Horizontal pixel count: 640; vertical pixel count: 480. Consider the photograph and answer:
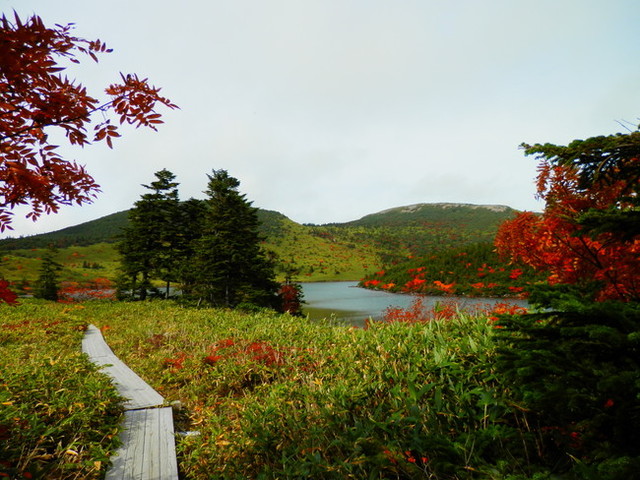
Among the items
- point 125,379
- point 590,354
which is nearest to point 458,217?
point 125,379

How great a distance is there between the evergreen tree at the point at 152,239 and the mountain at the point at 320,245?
1101 inches

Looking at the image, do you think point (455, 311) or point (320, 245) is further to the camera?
point (320, 245)

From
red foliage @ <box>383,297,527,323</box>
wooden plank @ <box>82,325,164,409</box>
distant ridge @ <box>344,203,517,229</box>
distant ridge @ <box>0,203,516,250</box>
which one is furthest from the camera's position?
distant ridge @ <box>344,203,517,229</box>

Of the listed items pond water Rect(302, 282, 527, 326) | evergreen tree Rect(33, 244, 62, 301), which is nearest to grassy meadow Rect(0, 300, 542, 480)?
pond water Rect(302, 282, 527, 326)

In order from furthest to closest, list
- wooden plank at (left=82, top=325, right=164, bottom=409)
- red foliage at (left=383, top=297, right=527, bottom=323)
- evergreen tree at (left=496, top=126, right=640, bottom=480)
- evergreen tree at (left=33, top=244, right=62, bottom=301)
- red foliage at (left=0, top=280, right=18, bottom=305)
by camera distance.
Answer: evergreen tree at (left=33, top=244, right=62, bottom=301), red foliage at (left=383, top=297, right=527, bottom=323), wooden plank at (left=82, top=325, right=164, bottom=409), red foliage at (left=0, top=280, right=18, bottom=305), evergreen tree at (left=496, top=126, right=640, bottom=480)

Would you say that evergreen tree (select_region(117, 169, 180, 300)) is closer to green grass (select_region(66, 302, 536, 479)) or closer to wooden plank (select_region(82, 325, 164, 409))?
wooden plank (select_region(82, 325, 164, 409))

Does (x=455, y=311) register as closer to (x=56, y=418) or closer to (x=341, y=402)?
(x=341, y=402)

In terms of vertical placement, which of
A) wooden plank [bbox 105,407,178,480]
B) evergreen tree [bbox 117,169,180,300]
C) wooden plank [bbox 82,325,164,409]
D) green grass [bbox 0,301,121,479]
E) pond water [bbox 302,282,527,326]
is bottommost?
pond water [bbox 302,282,527,326]

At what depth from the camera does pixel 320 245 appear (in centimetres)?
9862

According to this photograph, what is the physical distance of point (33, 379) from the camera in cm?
466

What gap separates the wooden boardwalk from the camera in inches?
134

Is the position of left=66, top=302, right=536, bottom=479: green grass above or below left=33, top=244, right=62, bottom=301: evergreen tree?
below

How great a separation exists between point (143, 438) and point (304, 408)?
6.79ft

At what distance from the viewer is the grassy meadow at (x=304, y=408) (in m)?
2.73
